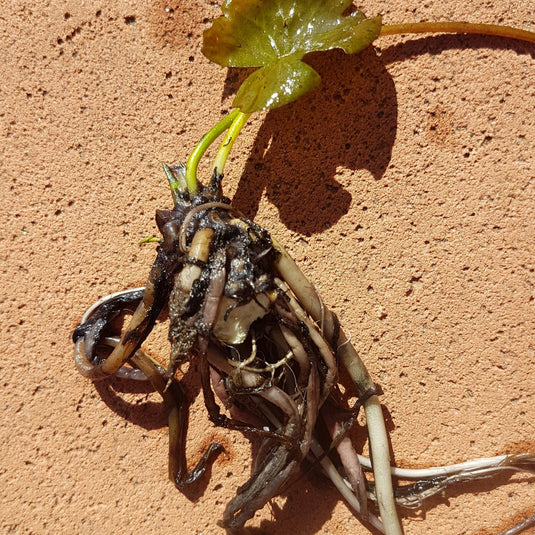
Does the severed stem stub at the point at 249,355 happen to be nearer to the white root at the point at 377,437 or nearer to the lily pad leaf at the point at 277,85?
the white root at the point at 377,437

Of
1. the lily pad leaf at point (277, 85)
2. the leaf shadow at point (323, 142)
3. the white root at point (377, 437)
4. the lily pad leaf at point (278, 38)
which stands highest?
the lily pad leaf at point (278, 38)

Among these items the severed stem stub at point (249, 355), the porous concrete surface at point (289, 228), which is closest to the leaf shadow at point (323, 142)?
the porous concrete surface at point (289, 228)

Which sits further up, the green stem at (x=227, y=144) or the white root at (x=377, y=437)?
the green stem at (x=227, y=144)

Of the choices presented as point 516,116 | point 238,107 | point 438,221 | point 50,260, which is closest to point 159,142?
point 238,107

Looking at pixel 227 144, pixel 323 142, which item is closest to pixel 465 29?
pixel 323 142

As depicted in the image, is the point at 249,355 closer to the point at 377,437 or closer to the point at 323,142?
the point at 377,437

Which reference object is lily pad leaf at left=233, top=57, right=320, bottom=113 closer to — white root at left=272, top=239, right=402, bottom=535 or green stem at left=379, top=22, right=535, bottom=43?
green stem at left=379, top=22, right=535, bottom=43
